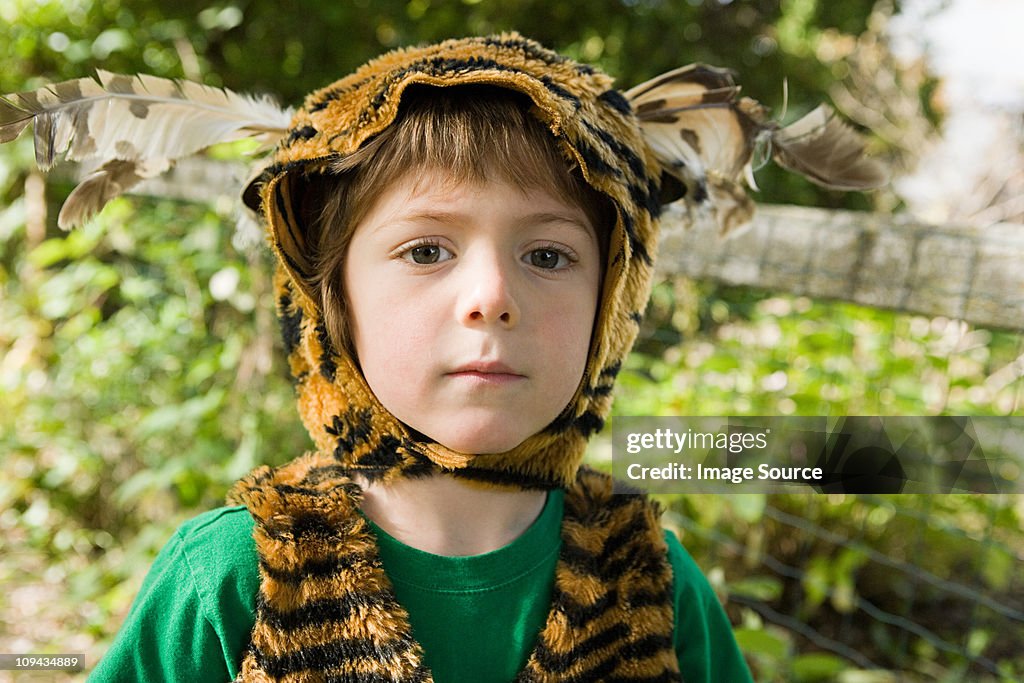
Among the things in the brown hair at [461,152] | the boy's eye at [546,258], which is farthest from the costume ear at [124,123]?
the boy's eye at [546,258]

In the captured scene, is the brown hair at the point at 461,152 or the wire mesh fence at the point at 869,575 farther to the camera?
the wire mesh fence at the point at 869,575

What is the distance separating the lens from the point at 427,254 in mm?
1065

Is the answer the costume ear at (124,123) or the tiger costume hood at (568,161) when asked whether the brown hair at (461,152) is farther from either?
the costume ear at (124,123)

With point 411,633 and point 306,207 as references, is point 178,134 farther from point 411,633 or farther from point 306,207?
point 411,633

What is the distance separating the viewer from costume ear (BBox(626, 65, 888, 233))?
131 centimetres

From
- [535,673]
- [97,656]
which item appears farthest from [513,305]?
[97,656]

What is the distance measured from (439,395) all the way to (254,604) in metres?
0.36

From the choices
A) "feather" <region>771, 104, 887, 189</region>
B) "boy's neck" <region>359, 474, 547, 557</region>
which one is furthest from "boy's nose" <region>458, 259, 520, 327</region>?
"feather" <region>771, 104, 887, 189</region>

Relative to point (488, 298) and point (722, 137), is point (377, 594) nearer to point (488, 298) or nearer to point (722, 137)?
point (488, 298)

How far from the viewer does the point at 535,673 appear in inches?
44.8

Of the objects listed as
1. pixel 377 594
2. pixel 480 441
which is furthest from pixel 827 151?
pixel 377 594

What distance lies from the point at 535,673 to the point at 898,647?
73.3 inches

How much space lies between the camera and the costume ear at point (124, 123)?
1139 millimetres

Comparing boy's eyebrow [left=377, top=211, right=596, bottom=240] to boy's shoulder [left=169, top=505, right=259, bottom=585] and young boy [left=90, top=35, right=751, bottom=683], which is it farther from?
boy's shoulder [left=169, top=505, right=259, bottom=585]
